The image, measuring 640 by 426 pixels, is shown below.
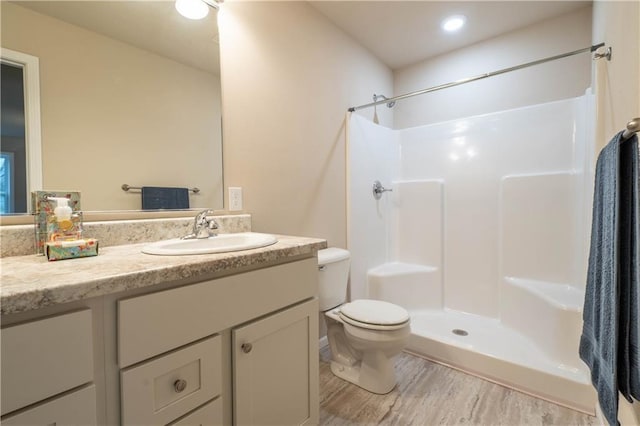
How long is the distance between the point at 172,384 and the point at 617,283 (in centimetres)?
117

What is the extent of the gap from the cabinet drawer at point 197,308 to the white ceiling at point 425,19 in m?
1.88

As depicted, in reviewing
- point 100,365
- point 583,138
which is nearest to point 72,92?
point 100,365

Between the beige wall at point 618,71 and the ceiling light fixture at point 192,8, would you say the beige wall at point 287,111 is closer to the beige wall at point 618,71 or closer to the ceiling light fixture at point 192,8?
the ceiling light fixture at point 192,8

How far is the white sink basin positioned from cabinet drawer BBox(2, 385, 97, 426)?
38 cm

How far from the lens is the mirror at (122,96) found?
98cm

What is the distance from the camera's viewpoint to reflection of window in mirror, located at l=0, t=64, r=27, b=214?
2.94ft

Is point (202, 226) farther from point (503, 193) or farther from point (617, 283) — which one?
point (503, 193)

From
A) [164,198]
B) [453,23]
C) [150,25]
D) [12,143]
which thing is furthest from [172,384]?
[453,23]

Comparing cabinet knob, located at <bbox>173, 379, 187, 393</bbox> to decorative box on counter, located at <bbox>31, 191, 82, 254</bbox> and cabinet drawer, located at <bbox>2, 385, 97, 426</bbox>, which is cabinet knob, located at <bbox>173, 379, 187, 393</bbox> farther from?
decorative box on counter, located at <bbox>31, 191, 82, 254</bbox>

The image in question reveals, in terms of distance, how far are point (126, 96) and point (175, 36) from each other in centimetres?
39

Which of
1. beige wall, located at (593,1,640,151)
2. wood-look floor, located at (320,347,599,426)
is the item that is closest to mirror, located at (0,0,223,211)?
wood-look floor, located at (320,347,599,426)

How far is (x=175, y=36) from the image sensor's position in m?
1.32

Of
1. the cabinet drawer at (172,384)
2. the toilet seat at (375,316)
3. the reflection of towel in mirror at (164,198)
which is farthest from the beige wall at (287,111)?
the cabinet drawer at (172,384)

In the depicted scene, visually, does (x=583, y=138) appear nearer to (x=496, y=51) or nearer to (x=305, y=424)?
(x=496, y=51)
